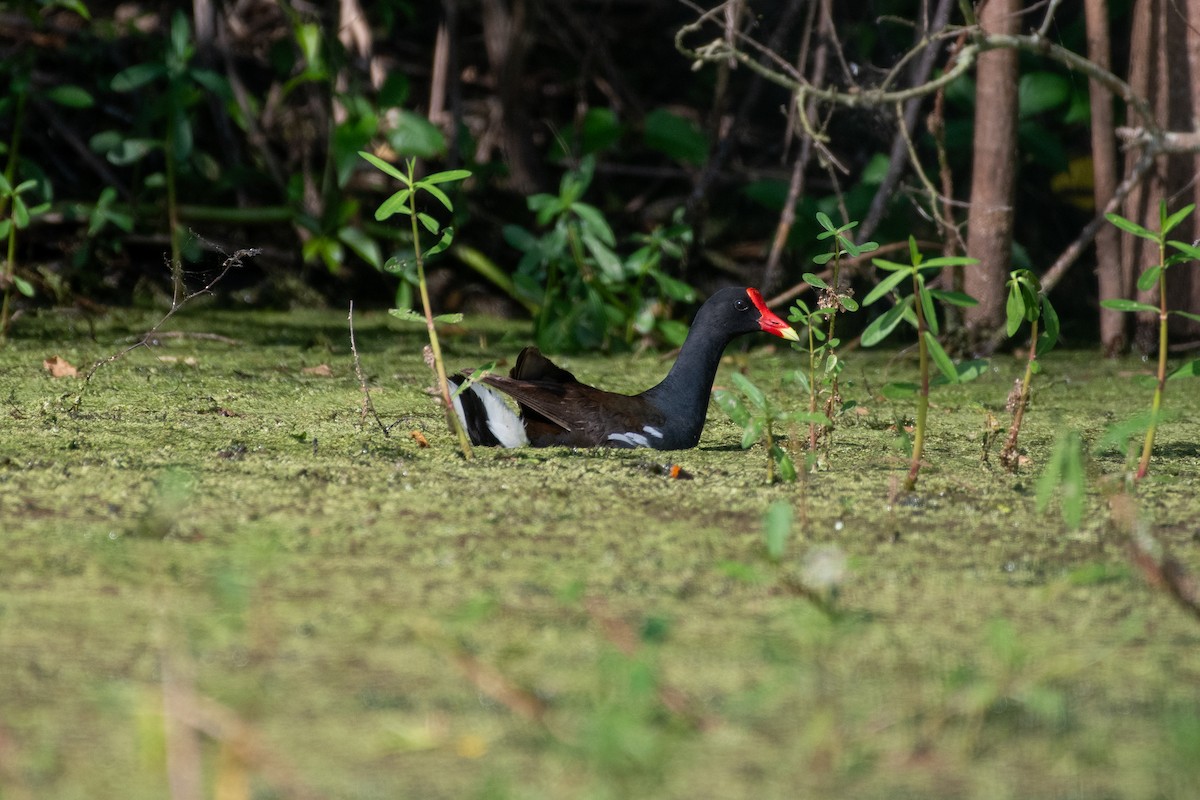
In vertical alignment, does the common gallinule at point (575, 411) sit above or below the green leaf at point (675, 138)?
below

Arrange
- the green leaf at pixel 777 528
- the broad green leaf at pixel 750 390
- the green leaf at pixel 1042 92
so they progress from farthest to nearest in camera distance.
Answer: the green leaf at pixel 1042 92
the broad green leaf at pixel 750 390
the green leaf at pixel 777 528

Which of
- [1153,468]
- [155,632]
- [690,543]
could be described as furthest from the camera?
[1153,468]

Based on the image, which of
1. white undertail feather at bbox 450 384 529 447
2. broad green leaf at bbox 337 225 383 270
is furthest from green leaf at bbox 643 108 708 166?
white undertail feather at bbox 450 384 529 447

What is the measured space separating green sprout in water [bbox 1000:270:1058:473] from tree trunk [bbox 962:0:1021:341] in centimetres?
171

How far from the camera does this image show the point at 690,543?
7.61 feet

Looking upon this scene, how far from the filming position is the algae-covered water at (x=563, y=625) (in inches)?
59.4

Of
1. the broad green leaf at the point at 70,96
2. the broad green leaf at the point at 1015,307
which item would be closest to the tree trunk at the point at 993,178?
the broad green leaf at the point at 1015,307

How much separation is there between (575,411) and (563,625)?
133cm

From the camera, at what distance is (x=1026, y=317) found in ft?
→ 8.71

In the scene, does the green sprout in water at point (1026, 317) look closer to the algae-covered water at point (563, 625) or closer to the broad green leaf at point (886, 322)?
the algae-covered water at point (563, 625)

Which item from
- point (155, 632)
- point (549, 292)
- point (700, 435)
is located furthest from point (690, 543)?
point (549, 292)

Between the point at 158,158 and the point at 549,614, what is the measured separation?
169 inches

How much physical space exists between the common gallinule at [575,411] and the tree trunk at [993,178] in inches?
58.0

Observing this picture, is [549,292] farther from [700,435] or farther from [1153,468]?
[1153,468]
